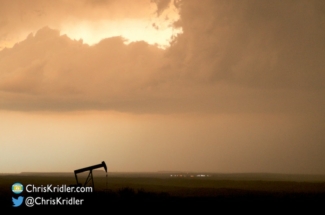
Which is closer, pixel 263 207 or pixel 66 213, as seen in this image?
pixel 66 213

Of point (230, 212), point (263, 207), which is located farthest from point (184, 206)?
point (263, 207)

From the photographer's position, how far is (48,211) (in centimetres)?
2930

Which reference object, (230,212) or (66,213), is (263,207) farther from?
(66,213)

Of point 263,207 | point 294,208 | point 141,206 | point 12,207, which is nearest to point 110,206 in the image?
point 141,206

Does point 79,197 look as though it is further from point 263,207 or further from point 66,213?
point 263,207

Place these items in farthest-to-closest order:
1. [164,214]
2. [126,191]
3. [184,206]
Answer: [126,191] < [184,206] < [164,214]

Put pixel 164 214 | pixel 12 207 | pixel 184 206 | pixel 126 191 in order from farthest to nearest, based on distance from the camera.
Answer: pixel 126 191 → pixel 184 206 → pixel 12 207 → pixel 164 214

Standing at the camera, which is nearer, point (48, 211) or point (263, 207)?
point (48, 211)

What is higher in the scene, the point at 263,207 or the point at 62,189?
the point at 62,189

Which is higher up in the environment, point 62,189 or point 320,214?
point 62,189

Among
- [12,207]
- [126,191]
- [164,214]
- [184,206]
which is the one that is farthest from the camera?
[126,191]

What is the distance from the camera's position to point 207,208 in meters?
32.3

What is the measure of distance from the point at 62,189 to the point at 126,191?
7.82 meters

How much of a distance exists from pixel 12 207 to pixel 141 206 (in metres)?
9.73
